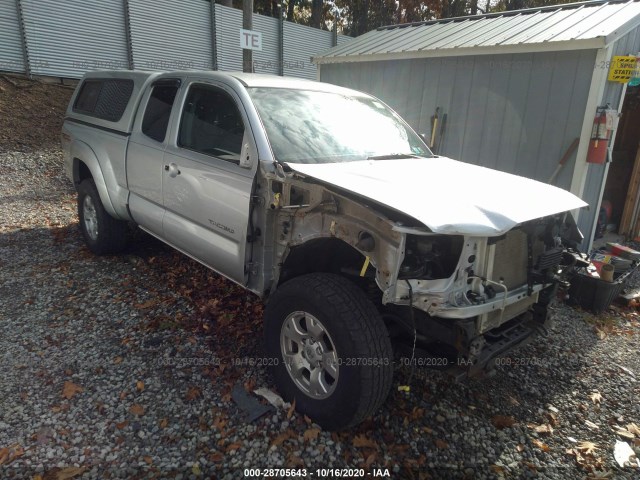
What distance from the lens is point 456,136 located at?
259 inches

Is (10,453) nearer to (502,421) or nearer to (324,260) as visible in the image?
(324,260)

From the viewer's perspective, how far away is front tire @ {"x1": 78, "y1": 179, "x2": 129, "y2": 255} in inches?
191

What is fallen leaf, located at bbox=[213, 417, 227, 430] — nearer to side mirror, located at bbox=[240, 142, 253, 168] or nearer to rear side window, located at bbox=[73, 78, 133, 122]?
side mirror, located at bbox=[240, 142, 253, 168]

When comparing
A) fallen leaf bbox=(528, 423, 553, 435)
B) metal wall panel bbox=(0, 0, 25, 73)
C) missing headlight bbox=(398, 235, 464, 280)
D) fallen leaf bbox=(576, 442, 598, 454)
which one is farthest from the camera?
metal wall panel bbox=(0, 0, 25, 73)

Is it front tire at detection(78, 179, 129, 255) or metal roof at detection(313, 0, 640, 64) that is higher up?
metal roof at detection(313, 0, 640, 64)

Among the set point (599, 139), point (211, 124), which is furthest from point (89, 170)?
point (599, 139)

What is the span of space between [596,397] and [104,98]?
212 inches

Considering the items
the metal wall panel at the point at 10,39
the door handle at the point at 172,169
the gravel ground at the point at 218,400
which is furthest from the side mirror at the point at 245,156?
the metal wall panel at the point at 10,39

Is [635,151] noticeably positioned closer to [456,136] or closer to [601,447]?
[456,136]

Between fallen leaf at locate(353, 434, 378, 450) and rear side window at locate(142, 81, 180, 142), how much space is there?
2868mm

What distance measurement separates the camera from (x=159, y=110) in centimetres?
409

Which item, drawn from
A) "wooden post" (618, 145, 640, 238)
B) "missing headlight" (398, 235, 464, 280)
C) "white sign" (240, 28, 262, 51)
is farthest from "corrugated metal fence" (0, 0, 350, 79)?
"missing headlight" (398, 235, 464, 280)

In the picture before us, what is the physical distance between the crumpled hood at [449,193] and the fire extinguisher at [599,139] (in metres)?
2.45

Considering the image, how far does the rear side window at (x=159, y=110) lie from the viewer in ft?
12.9
